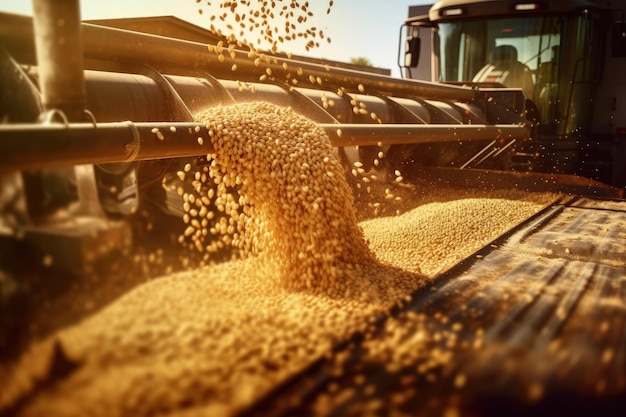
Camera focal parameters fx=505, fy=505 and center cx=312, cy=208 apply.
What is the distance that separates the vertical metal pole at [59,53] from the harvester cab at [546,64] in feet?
15.3

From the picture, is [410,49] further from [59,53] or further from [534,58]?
[59,53]

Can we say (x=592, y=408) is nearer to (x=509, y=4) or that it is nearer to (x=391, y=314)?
(x=391, y=314)

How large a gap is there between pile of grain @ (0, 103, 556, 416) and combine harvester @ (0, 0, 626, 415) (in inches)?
6.2

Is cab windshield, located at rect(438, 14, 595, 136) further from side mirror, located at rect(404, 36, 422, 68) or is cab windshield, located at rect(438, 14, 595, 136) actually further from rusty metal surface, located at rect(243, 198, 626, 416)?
rusty metal surface, located at rect(243, 198, 626, 416)

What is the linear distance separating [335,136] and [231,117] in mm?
693

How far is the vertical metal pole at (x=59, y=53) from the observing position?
1663 millimetres

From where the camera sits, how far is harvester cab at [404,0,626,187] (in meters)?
5.43

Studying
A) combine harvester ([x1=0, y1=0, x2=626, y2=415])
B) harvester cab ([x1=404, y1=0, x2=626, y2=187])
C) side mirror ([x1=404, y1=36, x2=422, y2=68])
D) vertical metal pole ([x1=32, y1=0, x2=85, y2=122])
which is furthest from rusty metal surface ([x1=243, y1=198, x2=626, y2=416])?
side mirror ([x1=404, y1=36, x2=422, y2=68])

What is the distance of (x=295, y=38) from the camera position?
10.9ft

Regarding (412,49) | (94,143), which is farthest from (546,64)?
(94,143)

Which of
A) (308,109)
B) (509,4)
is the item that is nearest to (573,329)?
(308,109)

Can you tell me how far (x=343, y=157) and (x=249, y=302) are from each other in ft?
8.53

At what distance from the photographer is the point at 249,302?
2.16 metres

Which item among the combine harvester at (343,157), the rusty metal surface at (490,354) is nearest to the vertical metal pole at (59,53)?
the combine harvester at (343,157)
